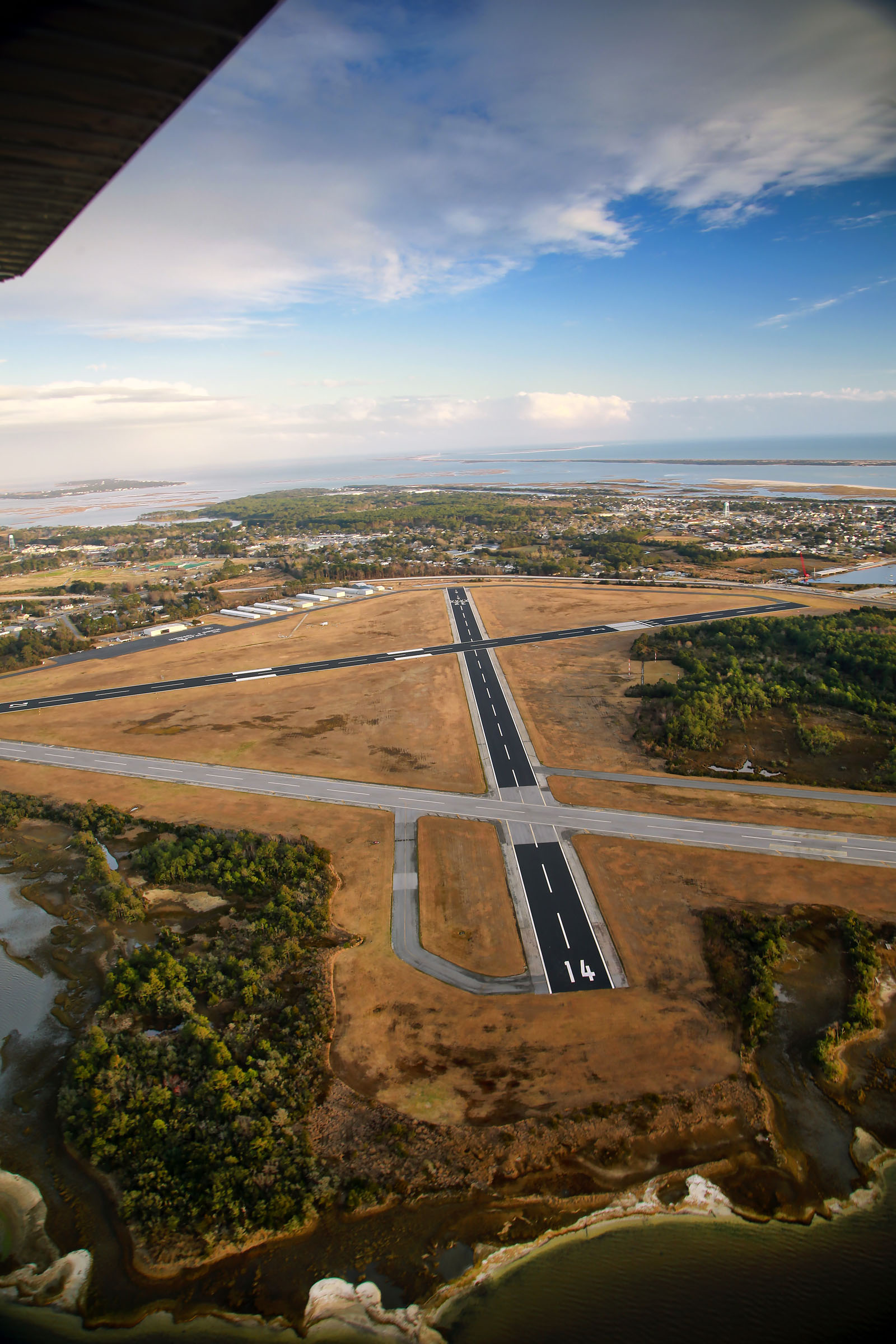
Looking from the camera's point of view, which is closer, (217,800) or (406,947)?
(406,947)

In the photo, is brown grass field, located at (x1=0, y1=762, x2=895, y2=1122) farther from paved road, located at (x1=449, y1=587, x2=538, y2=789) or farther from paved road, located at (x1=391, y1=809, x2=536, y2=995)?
paved road, located at (x1=449, y1=587, x2=538, y2=789)

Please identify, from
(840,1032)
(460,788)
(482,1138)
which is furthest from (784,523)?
(482,1138)

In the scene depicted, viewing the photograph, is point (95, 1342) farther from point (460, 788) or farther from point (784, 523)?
point (784, 523)

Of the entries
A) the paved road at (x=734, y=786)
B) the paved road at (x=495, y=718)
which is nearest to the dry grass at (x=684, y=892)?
the paved road at (x=734, y=786)

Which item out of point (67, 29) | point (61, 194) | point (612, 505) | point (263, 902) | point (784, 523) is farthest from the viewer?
point (612, 505)

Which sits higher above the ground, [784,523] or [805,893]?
[784,523]

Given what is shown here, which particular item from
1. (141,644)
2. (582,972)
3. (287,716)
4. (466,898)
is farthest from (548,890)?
(141,644)

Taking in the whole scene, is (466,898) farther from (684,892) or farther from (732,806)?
(732,806)
